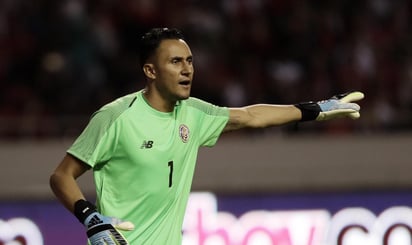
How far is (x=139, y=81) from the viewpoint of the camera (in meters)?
11.1

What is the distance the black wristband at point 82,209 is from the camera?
532 cm

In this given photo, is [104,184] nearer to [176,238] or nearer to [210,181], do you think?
[176,238]

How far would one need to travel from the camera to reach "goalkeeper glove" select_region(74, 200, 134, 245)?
5180 mm

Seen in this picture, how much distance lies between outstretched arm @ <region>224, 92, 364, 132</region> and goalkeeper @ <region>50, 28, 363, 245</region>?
34cm

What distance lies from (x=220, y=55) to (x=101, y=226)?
655cm

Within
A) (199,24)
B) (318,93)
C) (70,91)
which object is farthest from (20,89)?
(318,93)

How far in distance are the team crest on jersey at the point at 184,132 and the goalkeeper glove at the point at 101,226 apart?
2.36 feet

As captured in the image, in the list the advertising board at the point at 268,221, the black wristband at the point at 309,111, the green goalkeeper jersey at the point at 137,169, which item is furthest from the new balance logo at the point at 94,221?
the advertising board at the point at 268,221

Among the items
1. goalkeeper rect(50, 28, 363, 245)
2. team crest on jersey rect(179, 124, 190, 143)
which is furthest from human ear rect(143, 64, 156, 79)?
team crest on jersey rect(179, 124, 190, 143)

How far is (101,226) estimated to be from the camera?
522 centimetres

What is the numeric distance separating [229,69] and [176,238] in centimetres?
588

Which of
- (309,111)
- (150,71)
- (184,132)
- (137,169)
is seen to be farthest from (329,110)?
(137,169)

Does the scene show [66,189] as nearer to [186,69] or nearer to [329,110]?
[186,69]

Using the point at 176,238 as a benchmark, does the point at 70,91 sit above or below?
above
